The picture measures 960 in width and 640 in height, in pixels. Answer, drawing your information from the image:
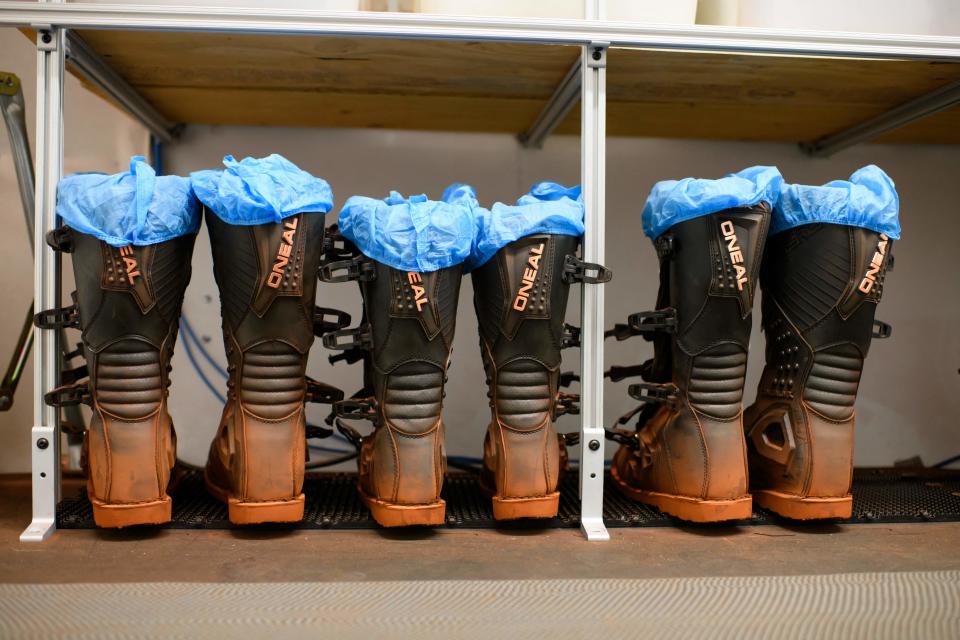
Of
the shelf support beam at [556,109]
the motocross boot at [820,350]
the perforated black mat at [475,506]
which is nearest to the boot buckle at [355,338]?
the perforated black mat at [475,506]

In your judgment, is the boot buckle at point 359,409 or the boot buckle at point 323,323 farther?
the boot buckle at point 323,323

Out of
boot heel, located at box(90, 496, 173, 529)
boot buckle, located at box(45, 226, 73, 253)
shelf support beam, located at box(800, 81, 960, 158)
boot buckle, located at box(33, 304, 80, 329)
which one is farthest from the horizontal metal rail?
boot heel, located at box(90, 496, 173, 529)

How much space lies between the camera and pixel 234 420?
146cm

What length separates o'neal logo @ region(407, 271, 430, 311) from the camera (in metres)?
1.38

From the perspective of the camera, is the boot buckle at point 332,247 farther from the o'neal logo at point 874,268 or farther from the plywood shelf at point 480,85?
the o'neal logo at point 874,268

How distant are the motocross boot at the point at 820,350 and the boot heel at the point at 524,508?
1.68 feet

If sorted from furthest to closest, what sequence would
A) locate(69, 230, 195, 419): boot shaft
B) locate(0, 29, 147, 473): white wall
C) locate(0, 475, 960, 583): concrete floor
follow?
1. locate(0, 29, 147, 473): white wall
2. locate(69, 230, 195, 419): boot shaft
3. locate(0, 475, 960, 583): concrete floor

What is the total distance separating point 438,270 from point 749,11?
98 centimetres

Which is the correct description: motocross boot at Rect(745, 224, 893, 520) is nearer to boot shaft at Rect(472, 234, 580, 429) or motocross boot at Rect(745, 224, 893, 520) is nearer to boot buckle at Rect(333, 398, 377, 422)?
boot shaft at Rect(472, 234, 580, 429)

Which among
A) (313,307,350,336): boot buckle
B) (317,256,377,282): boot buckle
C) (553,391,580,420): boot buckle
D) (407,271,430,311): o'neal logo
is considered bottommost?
(553,391,580,420): boot buckle

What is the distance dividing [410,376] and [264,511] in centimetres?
40

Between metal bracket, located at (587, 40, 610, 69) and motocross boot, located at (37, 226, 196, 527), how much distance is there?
3.07ft

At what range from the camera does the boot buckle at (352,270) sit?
141 centimetres

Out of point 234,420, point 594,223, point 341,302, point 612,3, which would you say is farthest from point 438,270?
point 341,302
